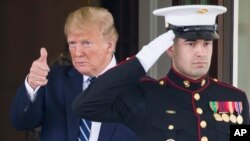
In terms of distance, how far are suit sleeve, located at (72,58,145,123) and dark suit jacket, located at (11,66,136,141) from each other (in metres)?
0.25

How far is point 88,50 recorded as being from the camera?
3.40 m

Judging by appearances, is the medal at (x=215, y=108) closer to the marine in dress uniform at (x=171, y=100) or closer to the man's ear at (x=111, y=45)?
the marine in dress uniform at (x=171, y=100)

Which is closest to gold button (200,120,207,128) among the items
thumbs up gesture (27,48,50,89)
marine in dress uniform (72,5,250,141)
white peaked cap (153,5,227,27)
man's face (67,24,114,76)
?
marine in dress uniform (72,5,250,141)

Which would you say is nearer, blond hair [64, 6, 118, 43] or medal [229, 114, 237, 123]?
medal [229, 114, 237, 123]

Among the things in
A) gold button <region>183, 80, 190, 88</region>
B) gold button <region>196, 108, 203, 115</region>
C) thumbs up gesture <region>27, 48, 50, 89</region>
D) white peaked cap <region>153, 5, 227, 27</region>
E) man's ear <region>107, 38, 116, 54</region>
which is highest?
white peaked cap <region>153, 5, 227, 27</region>

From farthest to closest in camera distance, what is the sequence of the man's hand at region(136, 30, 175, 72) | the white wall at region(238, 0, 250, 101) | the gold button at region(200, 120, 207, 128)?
the white wall at region(238, 0, 250, 101) < the gold button at region(200, 120, 207, 128) < the man's hand at region(136, 30, 175, 72)

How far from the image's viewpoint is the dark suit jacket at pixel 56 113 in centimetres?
338

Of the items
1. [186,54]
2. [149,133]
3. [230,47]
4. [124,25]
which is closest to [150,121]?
[149,133]

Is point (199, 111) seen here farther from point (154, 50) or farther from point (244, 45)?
point (244, 45)

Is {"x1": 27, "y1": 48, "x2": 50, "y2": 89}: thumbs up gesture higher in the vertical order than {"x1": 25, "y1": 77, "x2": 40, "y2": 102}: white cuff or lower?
higher

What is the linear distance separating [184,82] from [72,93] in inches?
20.3

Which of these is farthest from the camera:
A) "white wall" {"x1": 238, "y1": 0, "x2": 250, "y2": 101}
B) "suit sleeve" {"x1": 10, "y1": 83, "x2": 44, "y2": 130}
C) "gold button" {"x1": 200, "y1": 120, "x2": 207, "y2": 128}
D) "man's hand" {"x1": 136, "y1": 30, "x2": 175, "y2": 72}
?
"white wall" {"x1": 238, "y1": 0, "x2": 250, "y2": 101}

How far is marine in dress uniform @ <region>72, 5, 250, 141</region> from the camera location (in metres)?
3.13

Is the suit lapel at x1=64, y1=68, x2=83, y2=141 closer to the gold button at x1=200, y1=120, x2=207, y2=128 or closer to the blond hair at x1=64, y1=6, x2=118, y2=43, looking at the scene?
the blond hair at x1=64, y1=6, x2=118, y2=43
